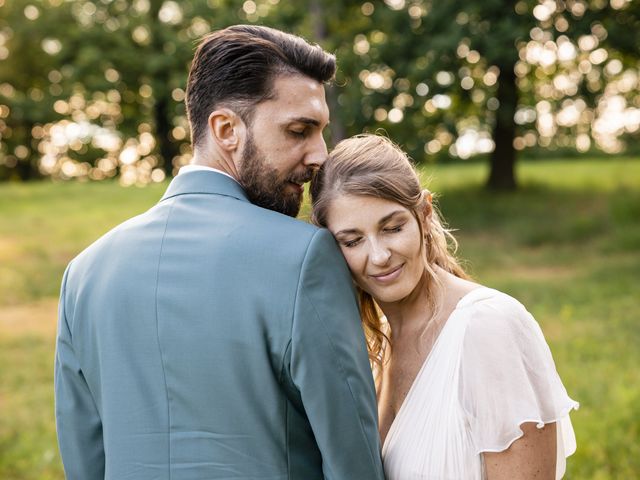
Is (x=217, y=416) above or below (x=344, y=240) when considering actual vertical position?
below

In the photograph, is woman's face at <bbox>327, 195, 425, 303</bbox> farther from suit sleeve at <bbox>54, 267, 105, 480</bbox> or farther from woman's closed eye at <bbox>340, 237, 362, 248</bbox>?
suit sleeve at <bbox>54, 267, 105, 480</bbox>

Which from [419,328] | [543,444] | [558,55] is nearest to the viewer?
[543,444]

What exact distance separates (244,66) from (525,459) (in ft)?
4.73

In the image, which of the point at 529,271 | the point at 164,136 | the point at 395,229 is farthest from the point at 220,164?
the point at 164,136

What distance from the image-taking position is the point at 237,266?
2.08 meters

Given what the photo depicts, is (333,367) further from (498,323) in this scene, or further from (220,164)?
(220,164)

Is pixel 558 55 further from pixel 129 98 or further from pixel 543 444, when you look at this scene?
pixel 129 98

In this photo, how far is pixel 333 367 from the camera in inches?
81.1

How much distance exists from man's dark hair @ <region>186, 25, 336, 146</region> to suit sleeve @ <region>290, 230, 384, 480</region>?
1.73 feet

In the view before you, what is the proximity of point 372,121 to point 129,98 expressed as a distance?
17.5m

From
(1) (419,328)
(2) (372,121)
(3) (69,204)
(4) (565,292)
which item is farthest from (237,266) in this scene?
(3) (69,204)

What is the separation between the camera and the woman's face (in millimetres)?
2514

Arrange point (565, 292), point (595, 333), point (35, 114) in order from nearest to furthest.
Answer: point (595, 333)
point (565, 292)
point (35, 114)

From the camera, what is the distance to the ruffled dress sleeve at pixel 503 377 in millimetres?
2426
